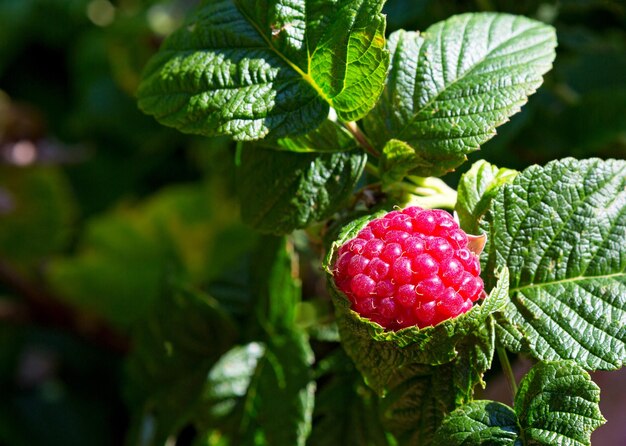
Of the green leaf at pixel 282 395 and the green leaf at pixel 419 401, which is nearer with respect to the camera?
the green leaf at pixel 419 401

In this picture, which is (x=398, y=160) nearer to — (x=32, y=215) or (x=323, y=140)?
(x=323, y=140)

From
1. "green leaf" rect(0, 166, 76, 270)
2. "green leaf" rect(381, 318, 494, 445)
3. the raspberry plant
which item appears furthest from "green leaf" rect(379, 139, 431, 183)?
"green leaf" rect(0, 166, 76, 270)

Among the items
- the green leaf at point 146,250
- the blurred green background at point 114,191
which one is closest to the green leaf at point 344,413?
the blurred green background at point 114,191

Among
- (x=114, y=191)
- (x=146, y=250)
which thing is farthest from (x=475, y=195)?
(x=114, y=191)

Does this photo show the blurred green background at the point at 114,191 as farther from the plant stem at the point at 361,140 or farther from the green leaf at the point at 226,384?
the plant stem at the point at 361,140

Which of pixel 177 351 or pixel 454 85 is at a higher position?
pixel 454 85

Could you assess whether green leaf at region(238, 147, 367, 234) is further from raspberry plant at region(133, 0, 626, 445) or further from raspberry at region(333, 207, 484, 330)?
raspberry at region(333, 207, 484, 330)

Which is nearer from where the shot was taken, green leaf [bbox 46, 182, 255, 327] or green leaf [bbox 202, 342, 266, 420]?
green leaf [bbox 202, 342, 266, 420]
